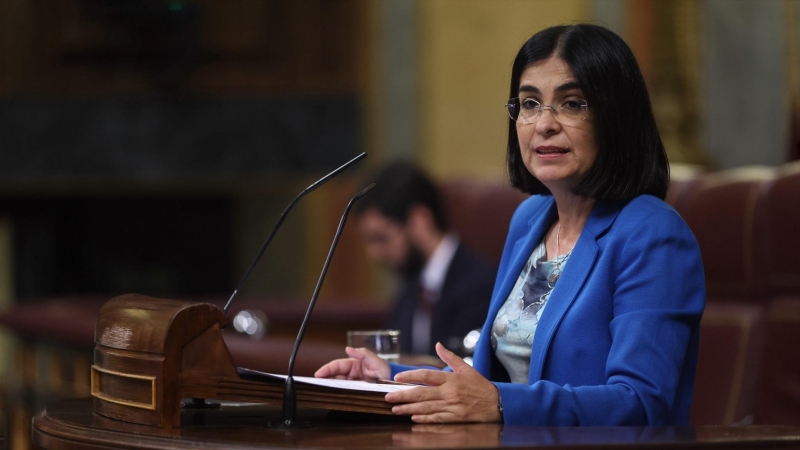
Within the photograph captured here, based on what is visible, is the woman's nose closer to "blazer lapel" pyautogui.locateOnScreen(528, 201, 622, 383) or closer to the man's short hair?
"blazer lapel" pyautogui.locateOnScreen(528, 201, 622, 383)

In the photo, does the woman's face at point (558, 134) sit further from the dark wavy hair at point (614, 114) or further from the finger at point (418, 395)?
the finger at point (418, 395)

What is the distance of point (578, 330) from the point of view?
1.58 m

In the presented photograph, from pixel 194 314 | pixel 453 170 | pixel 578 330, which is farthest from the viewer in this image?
pixel 453 170

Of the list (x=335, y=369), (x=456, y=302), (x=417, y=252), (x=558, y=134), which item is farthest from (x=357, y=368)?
(x=417, y=252)

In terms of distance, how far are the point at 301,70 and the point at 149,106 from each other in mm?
868

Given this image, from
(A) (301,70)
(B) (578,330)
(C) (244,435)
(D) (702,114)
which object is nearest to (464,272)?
(D) (702,114)

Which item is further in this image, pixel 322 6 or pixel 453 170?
pixel 322 6

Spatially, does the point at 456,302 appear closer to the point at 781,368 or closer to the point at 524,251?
the point at 781,368

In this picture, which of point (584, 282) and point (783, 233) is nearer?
point (584, 282)

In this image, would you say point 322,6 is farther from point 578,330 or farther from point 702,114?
point 578,330

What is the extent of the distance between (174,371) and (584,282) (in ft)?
2.00

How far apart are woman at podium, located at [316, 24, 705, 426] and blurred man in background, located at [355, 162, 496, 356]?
5.87ft

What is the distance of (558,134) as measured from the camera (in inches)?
65.9

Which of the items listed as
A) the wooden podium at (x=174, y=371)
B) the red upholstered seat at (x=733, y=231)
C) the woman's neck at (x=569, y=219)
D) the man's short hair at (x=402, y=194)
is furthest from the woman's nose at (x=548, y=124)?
the man's short hair at (x=402, y=194)
